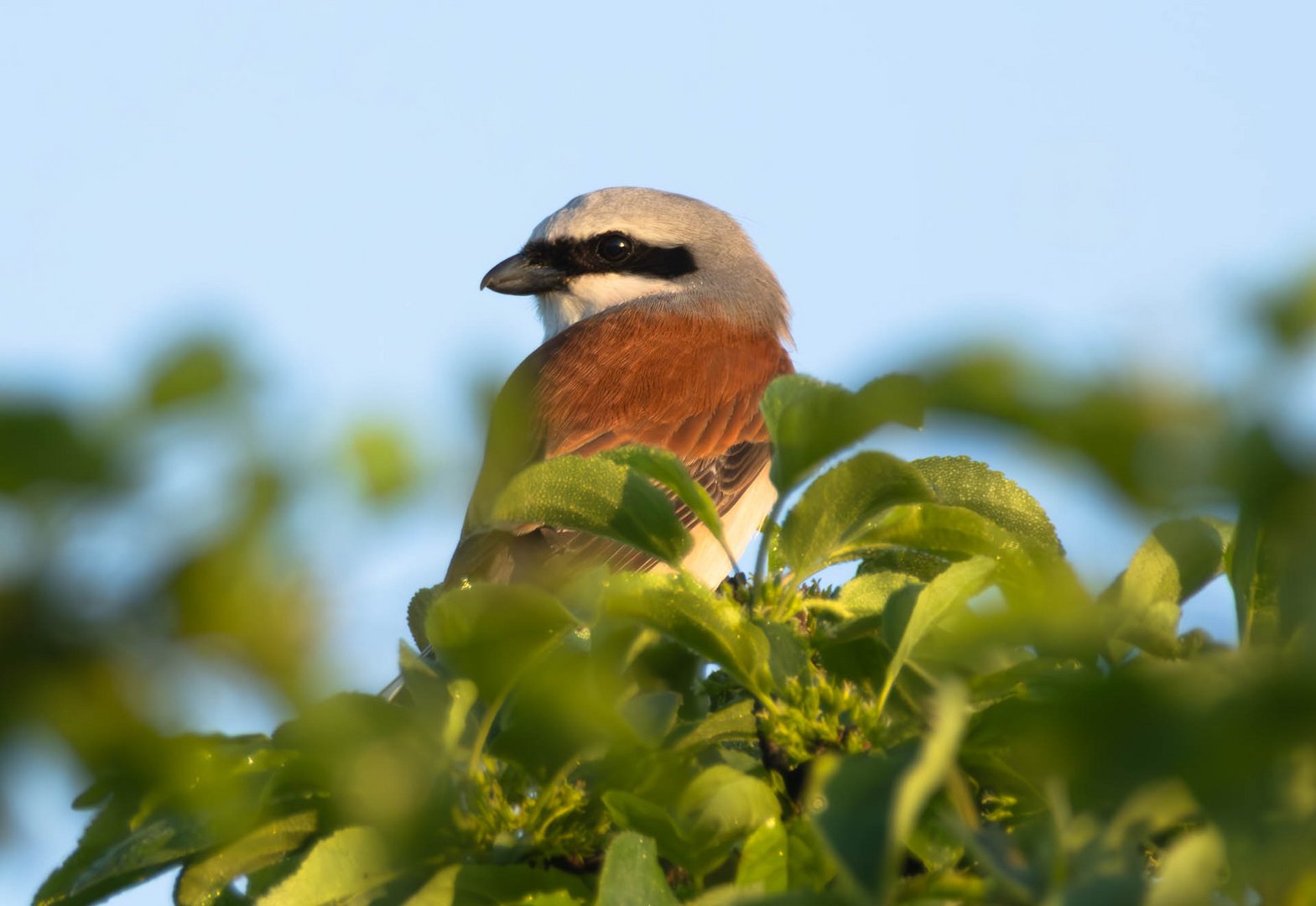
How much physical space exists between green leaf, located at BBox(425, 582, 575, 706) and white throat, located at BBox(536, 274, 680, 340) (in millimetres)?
5371

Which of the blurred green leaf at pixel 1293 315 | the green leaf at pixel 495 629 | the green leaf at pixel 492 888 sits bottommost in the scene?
the green leaf at pixel 492 888

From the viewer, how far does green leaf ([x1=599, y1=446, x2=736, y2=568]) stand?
1725 mm

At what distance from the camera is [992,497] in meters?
2.15

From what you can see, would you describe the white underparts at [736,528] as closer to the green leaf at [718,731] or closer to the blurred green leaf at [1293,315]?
the green leaf at [718,731]

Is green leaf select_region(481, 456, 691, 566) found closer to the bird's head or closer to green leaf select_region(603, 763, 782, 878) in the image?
green leaf select_region(603, 763, 782, 878)

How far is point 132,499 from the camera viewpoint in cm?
56

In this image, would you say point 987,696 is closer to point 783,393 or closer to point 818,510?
point 818,510

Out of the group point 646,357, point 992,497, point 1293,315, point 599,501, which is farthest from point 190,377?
point 646,357

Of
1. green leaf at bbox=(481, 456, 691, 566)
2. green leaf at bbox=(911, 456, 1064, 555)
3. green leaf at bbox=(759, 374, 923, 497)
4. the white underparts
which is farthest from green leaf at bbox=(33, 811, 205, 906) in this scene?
the white underparts

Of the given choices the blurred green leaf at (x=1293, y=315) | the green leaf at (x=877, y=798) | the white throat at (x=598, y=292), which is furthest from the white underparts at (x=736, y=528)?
the blurred green leaf at (x=1293, y=315)

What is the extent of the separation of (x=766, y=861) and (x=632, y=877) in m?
0.15

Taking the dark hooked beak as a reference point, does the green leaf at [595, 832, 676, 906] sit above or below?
below

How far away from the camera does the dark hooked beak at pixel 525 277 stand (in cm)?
679

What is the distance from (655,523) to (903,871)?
1.68ft
